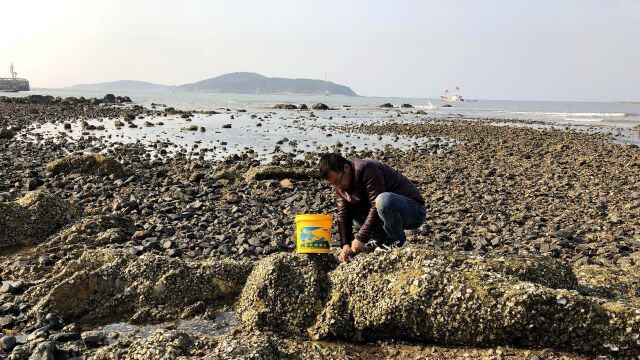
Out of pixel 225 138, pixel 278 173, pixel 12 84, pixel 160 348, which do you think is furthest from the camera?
pixel 12 84

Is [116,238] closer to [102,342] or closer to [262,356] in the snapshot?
[102,342]

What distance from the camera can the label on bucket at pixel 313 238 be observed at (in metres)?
6.01

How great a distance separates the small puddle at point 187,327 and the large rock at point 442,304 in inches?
10.0

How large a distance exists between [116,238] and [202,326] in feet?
13.7

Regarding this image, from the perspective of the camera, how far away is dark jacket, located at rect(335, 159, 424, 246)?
20.1 feet

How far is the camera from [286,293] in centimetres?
584

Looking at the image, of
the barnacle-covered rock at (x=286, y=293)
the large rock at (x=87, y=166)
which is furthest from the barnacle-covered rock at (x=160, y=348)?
the large rock at (x=87, y=166)

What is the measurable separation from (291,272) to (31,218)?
20.8 feet

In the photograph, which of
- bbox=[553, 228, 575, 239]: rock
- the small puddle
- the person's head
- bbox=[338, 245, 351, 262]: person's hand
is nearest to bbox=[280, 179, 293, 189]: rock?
bbox=[553, 228, 575, 239]: rock

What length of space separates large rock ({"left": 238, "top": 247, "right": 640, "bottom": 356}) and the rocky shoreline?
0.02 meters

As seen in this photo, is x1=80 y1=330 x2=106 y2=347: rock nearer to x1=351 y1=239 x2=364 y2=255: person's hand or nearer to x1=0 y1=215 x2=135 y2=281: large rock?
x1=0 y1=215 x2=135 y2=281: large rock

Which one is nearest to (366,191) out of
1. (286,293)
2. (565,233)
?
(286,293)

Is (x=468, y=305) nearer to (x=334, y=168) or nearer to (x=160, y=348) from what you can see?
(x=334, y=168)

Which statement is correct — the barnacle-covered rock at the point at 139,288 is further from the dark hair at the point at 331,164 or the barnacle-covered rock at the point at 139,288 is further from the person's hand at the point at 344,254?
the dark hair at the point at 331,164
